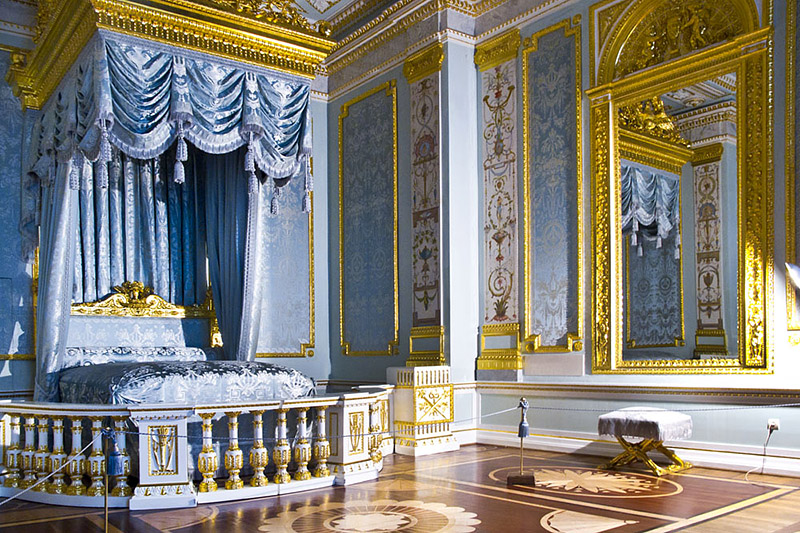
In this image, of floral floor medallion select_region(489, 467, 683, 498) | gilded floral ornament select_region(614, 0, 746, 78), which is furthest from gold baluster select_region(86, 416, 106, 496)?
gilded floral ornament select_region(614, 0, 746, 78)

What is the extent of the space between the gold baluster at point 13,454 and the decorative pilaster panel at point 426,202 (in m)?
3.57

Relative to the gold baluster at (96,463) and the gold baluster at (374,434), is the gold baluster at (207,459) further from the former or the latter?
the gold baluster at (374,434)

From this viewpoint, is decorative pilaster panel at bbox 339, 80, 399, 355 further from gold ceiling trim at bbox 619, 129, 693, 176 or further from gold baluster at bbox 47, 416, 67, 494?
gold baluster at bbox 47, 416, 67, 494

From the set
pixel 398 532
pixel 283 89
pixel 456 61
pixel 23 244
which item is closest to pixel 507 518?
pixel 398 532

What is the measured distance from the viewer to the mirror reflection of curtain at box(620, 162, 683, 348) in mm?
5848

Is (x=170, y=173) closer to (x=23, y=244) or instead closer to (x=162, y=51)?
(x=23, y=244)

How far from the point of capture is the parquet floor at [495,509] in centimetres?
392

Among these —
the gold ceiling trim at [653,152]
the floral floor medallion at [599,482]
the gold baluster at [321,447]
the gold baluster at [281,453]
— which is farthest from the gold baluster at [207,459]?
the gold ceiling trim at [653,152]

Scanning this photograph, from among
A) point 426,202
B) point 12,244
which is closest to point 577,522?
point 426,202

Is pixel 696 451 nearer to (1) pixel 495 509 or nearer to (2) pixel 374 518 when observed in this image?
(1) pixel 495 509

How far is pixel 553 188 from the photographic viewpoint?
6.76m

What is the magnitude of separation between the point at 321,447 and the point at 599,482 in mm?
1824

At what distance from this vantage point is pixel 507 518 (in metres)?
4.07

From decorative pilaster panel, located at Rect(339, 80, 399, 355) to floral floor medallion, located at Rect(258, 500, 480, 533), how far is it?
11.5 ft
